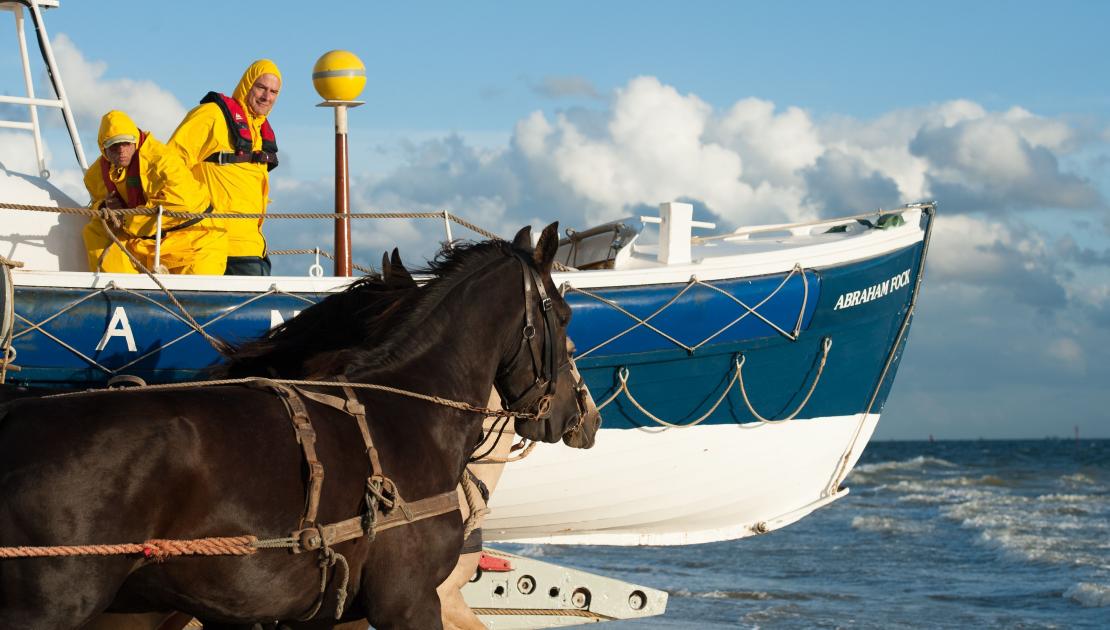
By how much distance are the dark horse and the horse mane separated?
1cm

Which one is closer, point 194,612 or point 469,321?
point 194,612

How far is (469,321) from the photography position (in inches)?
192

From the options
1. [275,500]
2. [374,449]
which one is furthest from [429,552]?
[275,500]

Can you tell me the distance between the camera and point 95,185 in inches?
305

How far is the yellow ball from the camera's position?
791cm

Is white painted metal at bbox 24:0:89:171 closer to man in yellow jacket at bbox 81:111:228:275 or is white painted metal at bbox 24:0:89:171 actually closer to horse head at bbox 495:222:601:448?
man in yellow jacket at bbox 81:111:228:275

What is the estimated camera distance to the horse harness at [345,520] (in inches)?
158

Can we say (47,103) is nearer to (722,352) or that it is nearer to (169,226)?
(169,226)

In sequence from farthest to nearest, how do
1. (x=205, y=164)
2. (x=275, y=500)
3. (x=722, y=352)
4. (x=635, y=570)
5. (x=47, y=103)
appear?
(x=635, y=570), (x=47, y=103), (x=722, y=352), (x=205, y=164), (x=275, y=500)

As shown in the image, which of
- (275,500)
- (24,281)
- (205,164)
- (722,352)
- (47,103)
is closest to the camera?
(275,500)

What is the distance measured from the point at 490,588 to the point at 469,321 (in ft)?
13.1

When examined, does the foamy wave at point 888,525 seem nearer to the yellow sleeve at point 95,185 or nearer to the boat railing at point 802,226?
the boat railing at point 802,226

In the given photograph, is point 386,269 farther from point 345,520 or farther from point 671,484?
point 671,484

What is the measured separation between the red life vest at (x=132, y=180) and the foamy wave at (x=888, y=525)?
1552cm
